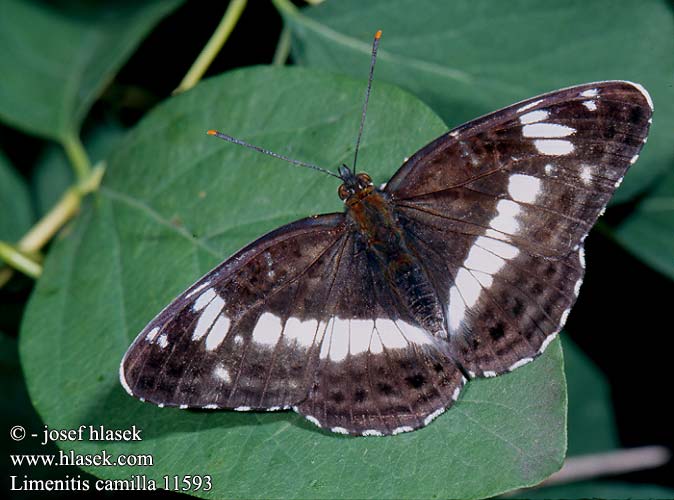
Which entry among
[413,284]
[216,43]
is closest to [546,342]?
[413,284]

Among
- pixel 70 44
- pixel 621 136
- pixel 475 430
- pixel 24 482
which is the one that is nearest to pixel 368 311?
pixel 475 430

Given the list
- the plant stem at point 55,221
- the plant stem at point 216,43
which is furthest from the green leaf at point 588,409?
the plant stem at point 55,221

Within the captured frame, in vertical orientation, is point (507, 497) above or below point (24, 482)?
below

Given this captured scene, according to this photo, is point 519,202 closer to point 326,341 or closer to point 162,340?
point 326,341

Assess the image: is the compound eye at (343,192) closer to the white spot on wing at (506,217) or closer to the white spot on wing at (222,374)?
the white spot on wing at (506,217)

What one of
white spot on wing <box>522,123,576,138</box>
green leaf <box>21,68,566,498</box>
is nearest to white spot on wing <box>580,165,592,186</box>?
white spot on wing <box>522,123,576,138</box>

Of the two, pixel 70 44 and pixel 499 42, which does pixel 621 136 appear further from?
pixel 70 44
